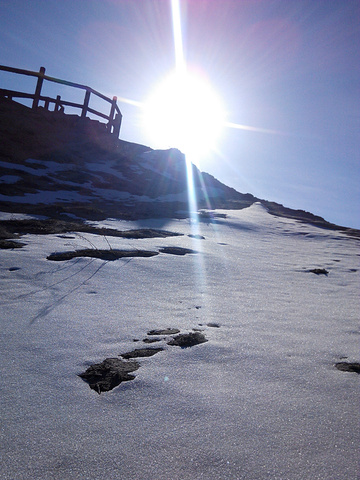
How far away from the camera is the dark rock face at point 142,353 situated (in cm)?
268

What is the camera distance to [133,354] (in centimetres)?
270

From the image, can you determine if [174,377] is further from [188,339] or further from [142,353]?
[188,339]

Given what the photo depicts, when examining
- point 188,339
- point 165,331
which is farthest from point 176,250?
point 188,339

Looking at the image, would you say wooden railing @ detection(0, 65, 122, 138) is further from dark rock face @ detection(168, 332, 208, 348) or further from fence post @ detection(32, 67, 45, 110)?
dark rock face @ detection(168, 332, 208, 348)

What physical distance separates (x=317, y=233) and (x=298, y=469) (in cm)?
1046

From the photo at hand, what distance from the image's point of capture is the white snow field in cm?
167

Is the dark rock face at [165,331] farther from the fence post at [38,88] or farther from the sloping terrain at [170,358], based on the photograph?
the fence post at [38,88]

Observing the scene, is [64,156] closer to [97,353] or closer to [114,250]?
[114,250]

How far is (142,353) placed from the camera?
2715 mm

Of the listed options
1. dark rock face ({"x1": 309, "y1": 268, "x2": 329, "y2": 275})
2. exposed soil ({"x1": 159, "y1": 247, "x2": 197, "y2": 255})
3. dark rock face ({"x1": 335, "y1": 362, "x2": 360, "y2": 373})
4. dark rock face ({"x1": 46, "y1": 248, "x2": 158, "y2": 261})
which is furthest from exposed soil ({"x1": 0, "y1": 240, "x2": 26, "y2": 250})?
dark rock face ({"x1": 309, "y1": 268, "x2": 329, "y2": 275})

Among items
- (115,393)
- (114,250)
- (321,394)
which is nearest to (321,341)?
(321,394)

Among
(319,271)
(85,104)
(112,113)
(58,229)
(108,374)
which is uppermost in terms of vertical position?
(112,113)

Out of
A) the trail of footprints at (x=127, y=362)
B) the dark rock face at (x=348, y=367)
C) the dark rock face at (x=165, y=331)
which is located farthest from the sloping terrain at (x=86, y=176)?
the dark rock face at (x=348, y=367)

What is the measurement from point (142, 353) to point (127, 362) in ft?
0.57
